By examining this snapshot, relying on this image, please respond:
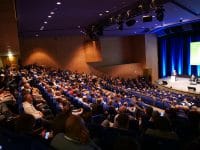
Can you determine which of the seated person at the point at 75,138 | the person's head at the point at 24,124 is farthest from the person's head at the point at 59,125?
the seated person at the point at 75,138

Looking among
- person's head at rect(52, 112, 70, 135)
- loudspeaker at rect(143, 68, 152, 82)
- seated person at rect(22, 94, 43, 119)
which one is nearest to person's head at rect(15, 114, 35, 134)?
person's head at rect(52, 112, 70, 135)

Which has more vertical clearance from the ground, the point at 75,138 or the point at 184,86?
the point at 75,138

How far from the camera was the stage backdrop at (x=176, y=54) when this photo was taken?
2198cm

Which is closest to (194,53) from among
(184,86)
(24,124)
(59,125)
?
(184,86)

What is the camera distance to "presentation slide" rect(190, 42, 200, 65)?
20.1 meters

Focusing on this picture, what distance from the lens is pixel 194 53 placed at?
20562 mm

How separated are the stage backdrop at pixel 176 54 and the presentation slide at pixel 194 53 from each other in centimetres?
64

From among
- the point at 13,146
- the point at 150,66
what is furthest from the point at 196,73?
the point at 13,146

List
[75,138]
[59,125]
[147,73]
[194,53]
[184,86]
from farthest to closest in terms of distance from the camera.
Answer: [147,73] → [194,53] → [184,86] → [59,125] → [75,138]

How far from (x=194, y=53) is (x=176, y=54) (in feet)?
9.61

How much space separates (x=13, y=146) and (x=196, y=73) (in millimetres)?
20988

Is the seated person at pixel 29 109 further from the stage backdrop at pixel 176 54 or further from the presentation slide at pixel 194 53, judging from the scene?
the stage backdrop at pixel 176 54

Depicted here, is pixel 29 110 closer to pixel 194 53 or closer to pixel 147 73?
pixel 194 53

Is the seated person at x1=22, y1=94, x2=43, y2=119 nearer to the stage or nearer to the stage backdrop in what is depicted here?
the stage
